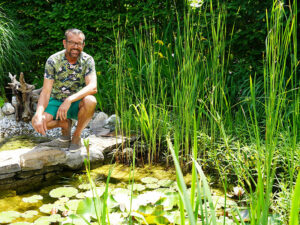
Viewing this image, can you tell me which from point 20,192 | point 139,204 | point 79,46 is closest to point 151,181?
point 139,204

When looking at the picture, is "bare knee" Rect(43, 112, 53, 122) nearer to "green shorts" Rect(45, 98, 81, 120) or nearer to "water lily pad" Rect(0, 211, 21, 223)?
"green shorts" Rect(45, 98, 81, 120)

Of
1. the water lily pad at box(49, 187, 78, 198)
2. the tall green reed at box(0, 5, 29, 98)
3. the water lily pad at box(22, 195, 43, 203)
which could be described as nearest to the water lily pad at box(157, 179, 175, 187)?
the water lily pad at box(49, 187, 78, 198)

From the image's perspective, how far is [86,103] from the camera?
9.36 feet

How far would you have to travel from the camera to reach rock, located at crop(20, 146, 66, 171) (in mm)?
2541

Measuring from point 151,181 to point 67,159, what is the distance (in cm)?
77

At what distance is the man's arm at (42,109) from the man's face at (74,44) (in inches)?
12.1

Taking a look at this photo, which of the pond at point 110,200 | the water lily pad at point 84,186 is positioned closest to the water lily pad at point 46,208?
the pond at point 110,200

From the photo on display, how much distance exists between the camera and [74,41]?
8.91 ft

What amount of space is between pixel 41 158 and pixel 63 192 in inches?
18.2

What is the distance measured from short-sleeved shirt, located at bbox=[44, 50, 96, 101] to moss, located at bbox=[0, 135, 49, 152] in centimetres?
72

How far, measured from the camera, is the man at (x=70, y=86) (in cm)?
273

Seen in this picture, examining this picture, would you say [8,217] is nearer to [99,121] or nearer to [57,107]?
[57,107]

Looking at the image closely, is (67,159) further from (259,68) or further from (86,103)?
(259,68)

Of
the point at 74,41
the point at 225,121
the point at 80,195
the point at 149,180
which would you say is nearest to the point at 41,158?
the point at 80,195
